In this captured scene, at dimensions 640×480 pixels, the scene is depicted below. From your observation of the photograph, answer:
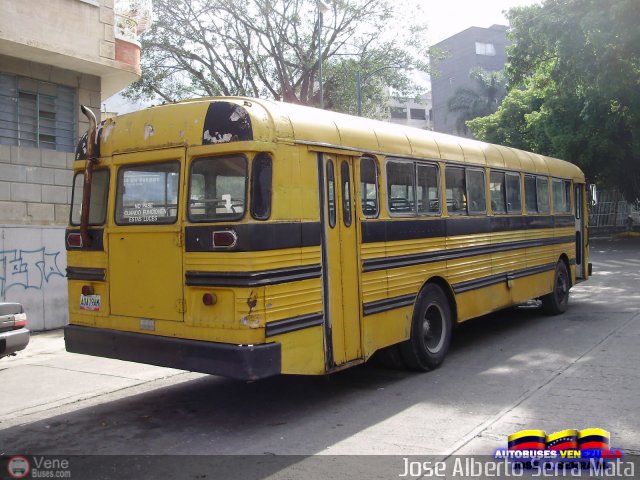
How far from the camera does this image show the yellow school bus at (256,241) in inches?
200

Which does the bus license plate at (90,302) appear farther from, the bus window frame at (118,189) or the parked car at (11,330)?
the parked car at (11,330)

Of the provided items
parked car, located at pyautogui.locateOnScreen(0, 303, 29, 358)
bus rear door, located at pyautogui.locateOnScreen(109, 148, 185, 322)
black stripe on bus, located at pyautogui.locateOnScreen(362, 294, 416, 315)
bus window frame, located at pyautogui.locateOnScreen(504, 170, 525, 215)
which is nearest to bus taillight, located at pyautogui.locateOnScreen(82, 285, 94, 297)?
bus rear door, located at pyautogui.locateOnScreen(109, 148, 185, 322)

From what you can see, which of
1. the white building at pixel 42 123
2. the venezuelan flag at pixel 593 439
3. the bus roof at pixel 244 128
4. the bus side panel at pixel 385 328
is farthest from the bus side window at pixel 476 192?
the white building at pixel 42 123

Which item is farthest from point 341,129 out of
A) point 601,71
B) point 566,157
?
point 566,157

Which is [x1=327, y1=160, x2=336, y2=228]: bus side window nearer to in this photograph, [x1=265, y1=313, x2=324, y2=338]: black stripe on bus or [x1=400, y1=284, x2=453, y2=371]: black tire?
[x1=265, y1=313, x2=324, y2=338]: black stripe on bus

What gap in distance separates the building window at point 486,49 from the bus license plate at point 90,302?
60.3 meters

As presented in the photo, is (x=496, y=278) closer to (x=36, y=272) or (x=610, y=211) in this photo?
(x=36, y=272)

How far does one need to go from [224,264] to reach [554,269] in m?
7.48

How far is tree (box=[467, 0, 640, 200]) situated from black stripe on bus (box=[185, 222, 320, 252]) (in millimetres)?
15101

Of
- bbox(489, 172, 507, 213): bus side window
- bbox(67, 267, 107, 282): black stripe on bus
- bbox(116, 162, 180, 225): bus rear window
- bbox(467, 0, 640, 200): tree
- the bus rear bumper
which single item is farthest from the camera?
bbox(467, 0, 640, 200): tree

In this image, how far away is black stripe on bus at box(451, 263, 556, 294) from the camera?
774 centimetres

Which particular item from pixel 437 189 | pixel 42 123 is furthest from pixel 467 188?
pixel 42 123

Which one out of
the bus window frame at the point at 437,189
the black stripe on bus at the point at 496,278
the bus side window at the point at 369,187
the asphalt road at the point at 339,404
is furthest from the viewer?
the black stripe on bus at the point at 496,278

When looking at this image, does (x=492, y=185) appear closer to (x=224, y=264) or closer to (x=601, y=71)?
(x=224, y=264)
